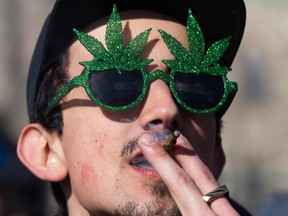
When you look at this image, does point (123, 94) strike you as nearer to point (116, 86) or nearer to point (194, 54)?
point (116, 86)

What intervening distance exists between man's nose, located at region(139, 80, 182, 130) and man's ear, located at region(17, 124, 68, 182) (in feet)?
1.57

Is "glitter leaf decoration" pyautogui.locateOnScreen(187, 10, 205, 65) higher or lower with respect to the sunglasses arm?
higher

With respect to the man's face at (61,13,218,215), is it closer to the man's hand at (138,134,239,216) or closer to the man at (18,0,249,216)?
the man at (18,0,249,216)

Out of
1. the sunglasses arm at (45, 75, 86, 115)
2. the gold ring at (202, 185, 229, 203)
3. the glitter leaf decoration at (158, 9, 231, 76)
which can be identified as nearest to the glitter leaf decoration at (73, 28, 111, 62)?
the sunglasses arm at (45, 75, 86, 115)

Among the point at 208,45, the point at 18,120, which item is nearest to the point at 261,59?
the point at 18,120

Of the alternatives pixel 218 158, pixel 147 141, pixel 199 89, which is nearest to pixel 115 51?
pixel 199 89

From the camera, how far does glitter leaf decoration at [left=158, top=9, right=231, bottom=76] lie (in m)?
2.97

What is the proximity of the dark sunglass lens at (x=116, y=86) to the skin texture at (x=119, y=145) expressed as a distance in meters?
0.05

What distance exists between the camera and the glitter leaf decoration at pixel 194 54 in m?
2.97

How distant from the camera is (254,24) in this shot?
31.4 feet

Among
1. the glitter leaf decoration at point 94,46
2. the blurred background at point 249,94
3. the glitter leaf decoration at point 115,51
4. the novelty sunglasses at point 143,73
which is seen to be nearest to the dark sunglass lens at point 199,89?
the novelty sunglasses at point 143,73

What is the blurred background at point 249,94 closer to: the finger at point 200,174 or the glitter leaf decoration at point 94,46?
the glitter leaf decoration at point 94,46

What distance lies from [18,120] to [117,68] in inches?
249

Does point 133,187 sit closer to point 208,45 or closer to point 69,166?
point 69,166
